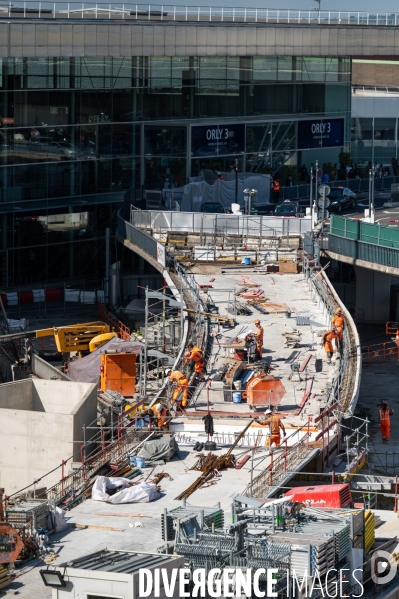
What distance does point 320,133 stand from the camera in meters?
88.2

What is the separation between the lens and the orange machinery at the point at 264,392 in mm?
43562

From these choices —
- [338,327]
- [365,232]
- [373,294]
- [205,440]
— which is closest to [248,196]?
[373,294]

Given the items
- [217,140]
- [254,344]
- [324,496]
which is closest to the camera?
[324,496]

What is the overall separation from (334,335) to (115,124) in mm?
30575

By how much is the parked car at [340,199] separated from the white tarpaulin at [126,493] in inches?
1758

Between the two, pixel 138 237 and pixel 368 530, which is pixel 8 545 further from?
pixel 138 237

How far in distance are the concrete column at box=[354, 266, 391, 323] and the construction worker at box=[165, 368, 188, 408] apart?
2821cm

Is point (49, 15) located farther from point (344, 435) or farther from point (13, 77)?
point (344, 435)

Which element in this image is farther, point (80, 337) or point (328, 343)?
point (80, 337)

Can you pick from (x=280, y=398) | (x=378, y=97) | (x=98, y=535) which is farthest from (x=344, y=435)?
(x=378, y=97)

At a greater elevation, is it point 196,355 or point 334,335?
point 334,335

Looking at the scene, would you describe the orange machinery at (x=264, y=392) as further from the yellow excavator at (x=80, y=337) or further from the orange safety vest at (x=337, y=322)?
the yellow excavator at (x=80, y=337)

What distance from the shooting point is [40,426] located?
1622 inches

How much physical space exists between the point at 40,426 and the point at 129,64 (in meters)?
38.9
